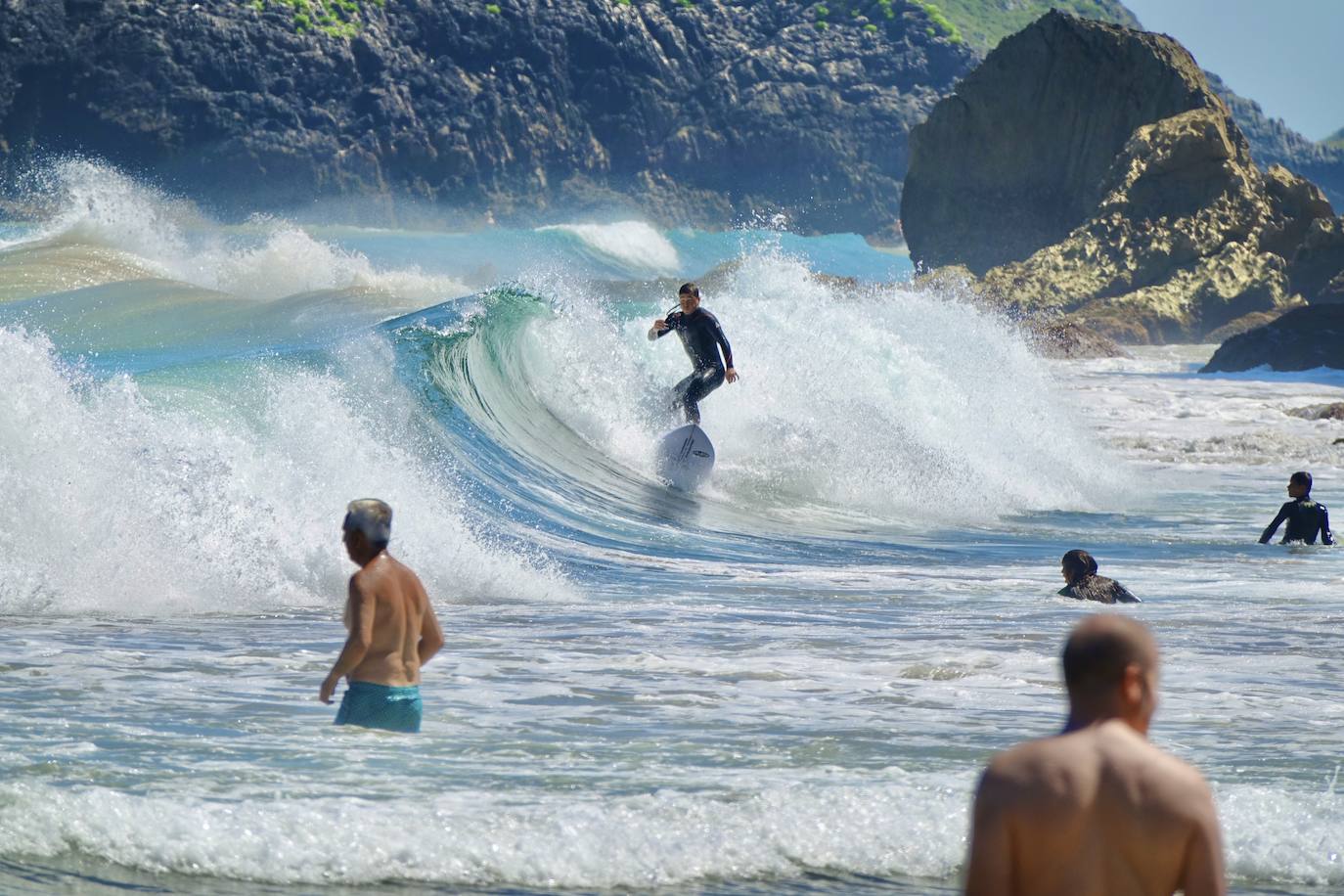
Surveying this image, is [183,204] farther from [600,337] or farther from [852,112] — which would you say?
[600,337]

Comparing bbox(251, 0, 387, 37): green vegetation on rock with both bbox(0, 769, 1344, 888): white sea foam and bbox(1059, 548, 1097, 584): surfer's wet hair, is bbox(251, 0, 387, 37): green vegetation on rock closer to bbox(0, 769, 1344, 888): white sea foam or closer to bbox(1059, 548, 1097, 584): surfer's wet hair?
bbox(1059, 548, 1097, 584): surfer's wet hair

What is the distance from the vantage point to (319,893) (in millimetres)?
4977

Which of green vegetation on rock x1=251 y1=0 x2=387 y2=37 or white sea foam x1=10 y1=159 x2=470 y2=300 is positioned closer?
A: white sea foam x1=10 y1=159 x2=470 y2=300

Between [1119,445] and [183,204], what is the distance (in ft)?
338

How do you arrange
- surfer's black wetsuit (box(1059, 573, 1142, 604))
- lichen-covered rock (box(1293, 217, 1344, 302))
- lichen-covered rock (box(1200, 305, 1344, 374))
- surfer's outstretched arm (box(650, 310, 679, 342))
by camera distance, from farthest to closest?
lichen-covered rock (box(1293, 217, 1344, 302)) < lichen-covered rock (box(1200, 305, 1344, 374)) < surfer's outstretched arm (box(650, 310, 679, 342)) < surfer's black wetsuit (box(1059, 573, 1142, 604))

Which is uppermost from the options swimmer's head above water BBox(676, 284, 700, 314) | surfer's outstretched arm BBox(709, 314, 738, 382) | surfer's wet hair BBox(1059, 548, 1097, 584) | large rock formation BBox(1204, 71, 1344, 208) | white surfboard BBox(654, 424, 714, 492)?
large rock formation BBox(1204, 71, 1344, 208)

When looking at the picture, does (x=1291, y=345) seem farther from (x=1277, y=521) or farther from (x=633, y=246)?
(x=633, y=246)

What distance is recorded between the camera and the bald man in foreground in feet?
9.22

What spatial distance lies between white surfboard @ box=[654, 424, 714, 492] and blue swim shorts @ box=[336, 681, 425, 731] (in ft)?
36.1

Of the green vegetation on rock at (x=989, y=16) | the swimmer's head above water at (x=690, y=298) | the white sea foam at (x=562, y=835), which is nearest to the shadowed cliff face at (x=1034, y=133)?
the swimmer's head above water at (x=690, y=298)

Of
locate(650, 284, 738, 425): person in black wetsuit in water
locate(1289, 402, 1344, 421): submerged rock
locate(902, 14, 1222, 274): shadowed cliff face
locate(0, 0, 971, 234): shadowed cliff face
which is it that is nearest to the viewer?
locate(650, 284, 738, 425): person in black wetsuit in water

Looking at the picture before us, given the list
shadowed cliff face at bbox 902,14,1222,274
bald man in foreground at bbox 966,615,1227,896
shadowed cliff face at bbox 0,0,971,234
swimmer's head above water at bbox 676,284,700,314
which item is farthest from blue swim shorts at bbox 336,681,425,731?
shadowed cliff face at bbox 0,0,971,234

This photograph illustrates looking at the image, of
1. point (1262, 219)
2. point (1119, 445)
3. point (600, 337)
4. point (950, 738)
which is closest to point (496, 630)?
point (950, 738)

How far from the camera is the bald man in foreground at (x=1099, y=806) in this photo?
9.22 ft
